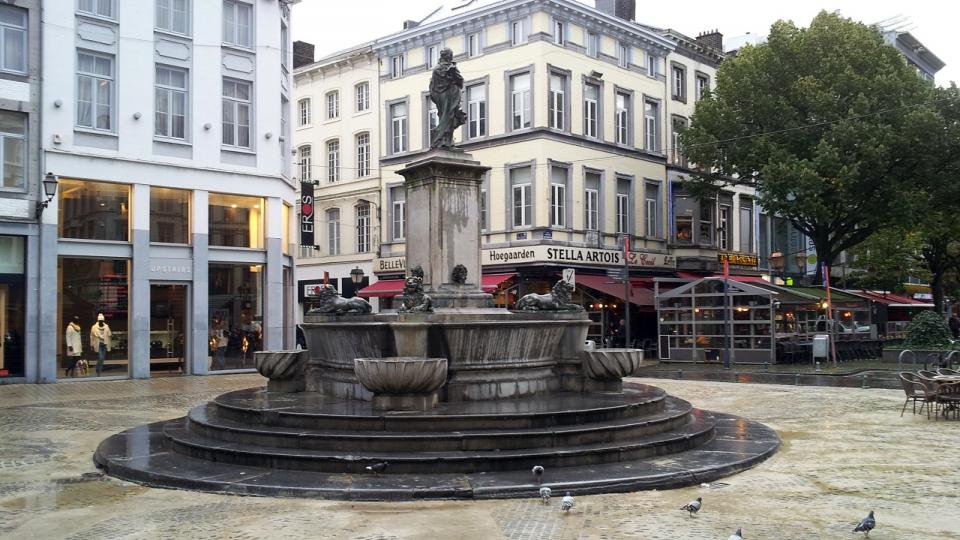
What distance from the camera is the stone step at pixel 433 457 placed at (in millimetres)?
9266

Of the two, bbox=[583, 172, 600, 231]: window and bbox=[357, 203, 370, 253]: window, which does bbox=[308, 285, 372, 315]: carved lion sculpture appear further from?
bbox=[357, 203, 370, 253]: window

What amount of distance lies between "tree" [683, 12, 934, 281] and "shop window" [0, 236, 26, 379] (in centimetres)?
2495

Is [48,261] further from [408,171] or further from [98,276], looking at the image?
[408,171]

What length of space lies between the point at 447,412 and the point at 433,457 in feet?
4.55

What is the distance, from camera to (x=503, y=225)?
112ft

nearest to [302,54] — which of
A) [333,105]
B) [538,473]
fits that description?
[333,105]

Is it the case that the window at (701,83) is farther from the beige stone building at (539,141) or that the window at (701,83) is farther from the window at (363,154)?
the window at (363,154)

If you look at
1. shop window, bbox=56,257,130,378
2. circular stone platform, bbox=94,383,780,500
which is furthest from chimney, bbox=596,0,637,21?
circular stone platform, bbox=94,383,780,500

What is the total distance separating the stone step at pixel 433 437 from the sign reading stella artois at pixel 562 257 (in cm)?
2157

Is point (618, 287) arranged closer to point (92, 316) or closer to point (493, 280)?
point (493, 280)

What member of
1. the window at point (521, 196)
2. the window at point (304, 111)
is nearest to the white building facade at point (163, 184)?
the window at point (521, 196)

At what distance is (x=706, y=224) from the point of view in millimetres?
40969

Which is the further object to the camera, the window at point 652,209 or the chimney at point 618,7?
the chimney at point 618,7

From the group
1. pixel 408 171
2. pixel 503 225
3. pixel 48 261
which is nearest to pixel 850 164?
pixel 503 225
